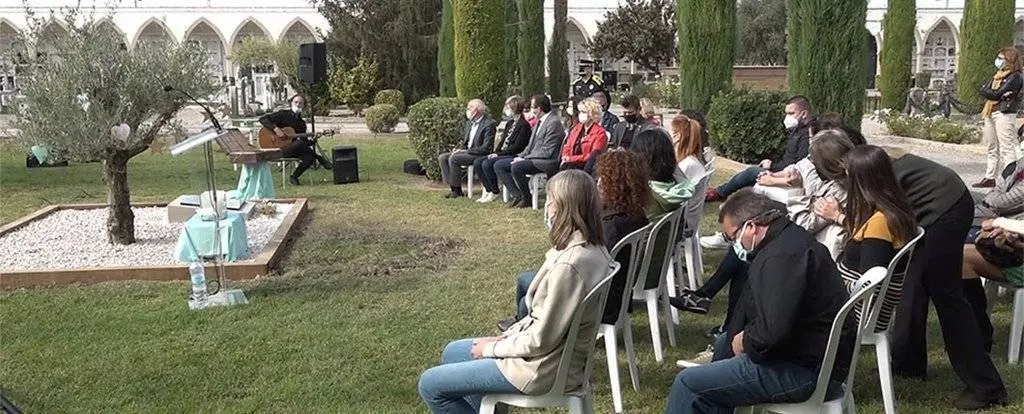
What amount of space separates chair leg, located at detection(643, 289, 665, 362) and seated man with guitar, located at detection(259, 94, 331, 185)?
771cm

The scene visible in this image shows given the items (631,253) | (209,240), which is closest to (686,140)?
(631,253)

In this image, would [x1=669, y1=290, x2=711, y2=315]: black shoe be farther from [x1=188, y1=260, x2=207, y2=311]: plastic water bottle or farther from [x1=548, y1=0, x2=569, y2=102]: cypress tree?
[x1=548, y1=0, x2=569, y2=102]: cypress tree

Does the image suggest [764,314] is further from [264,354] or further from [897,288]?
[264,354]

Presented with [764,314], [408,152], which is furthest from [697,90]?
[764,314]

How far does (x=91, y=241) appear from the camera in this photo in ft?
23.7

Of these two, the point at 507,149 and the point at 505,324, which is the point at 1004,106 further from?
the point at 505,324

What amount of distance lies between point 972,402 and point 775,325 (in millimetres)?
1601

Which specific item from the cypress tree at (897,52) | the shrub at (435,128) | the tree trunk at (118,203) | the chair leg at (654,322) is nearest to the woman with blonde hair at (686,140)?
the chair leg at (654,322)

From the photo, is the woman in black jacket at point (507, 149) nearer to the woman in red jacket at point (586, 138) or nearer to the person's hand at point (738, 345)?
the woman in red jacket at point (586, 138)

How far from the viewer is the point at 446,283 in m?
5.94

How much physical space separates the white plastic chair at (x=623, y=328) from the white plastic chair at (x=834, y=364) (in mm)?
698

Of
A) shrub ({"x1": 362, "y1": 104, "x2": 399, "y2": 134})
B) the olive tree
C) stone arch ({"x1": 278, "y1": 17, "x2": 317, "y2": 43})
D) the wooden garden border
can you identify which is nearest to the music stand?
the wooden garden border

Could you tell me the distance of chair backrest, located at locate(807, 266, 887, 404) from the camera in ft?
8.60

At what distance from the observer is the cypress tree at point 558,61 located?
76.2 ft
